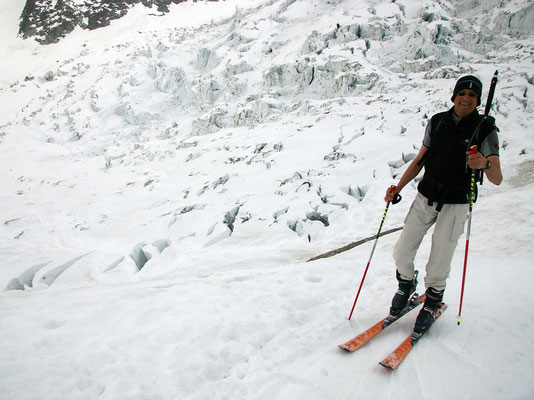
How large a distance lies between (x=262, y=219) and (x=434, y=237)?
246 inches

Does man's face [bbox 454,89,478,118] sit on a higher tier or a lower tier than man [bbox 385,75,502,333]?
higher

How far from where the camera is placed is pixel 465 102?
2.39m

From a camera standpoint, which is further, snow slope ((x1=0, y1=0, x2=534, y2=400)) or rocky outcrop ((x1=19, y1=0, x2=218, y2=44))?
rocky outcrop ((x1=19, y1=0, x2=218, y2=44))

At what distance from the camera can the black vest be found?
7.97ft

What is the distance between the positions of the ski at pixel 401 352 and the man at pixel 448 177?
97mm

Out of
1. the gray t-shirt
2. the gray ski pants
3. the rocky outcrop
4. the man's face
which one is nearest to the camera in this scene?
the gray t-shirt

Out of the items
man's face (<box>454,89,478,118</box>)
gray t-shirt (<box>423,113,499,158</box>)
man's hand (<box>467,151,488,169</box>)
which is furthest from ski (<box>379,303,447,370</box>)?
man's face (<box>454,89,478,118</box>)

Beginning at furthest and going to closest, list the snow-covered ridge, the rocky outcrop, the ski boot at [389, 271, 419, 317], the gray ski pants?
the rocky outcrop
the snow-covered ridge
the ski boot at [389, 271, 419, 317]
the gray ski pants

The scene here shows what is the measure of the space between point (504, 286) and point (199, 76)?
3645 centimetres

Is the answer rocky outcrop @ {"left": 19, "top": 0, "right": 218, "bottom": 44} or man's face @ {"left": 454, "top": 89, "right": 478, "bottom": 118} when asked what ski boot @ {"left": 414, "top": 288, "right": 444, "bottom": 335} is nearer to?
man's face @ {"left": 454, "top": 89, "right": 478, "bottom": 118}

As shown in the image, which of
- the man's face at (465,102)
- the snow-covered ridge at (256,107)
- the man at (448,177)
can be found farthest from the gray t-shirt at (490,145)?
the snow-covered ridge at (256,107)

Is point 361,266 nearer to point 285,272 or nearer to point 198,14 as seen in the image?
point 285,272

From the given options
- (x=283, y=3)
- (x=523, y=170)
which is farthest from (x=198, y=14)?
(x=523, y=170)

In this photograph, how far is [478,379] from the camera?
197cm
